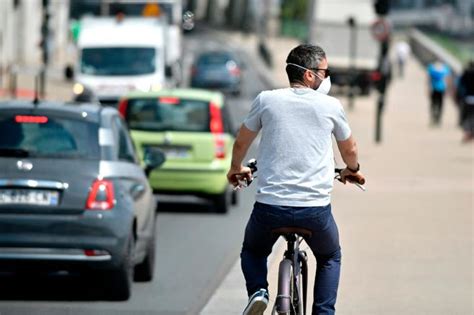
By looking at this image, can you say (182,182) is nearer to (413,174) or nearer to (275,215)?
(413,174)

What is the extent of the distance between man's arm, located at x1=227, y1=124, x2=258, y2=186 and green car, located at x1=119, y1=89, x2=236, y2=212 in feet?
37.3

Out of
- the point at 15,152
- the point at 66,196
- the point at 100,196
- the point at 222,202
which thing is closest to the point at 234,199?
the point at 222,202

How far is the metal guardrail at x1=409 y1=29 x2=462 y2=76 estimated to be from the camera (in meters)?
66.8

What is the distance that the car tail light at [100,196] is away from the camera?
448 inches

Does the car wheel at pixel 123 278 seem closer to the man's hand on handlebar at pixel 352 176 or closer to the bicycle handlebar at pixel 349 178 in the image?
the bicycle handlebar at pixel 349 178

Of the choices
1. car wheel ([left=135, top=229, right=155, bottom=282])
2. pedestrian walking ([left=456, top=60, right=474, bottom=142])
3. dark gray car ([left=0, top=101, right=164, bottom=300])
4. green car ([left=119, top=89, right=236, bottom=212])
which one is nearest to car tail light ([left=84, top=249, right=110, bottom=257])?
dark gray car ([left=0, top=101, right=164, bottom=300])

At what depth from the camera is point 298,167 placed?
784 centimetres

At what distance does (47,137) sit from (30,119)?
9.3 inches

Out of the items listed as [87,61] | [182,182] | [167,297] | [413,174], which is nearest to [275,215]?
[167,297]

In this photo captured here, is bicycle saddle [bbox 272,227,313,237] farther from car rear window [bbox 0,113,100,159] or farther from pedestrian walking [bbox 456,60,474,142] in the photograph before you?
pedestrian walking [bbox 456,60,474,142]

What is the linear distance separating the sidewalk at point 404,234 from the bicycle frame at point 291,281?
9.66ft

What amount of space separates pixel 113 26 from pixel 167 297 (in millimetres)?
25843

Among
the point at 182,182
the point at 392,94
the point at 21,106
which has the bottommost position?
the point at 392,94

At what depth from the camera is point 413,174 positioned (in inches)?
1040
